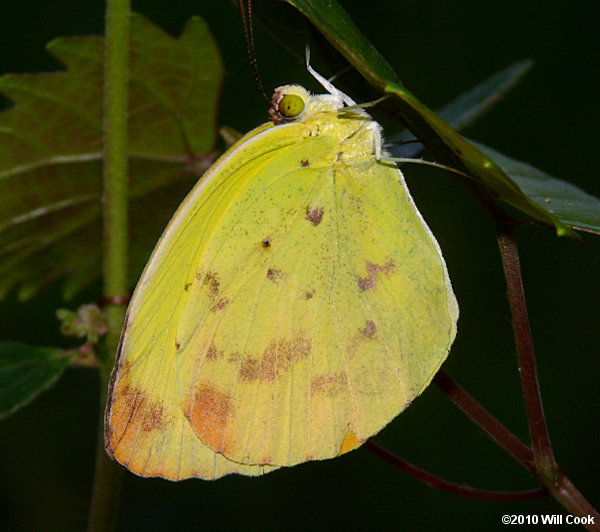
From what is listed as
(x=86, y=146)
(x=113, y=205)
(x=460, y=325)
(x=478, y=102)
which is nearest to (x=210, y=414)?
(x=113, y=205)

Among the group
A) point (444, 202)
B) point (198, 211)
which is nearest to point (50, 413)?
point (444, 202)

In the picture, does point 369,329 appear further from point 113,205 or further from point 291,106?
point 113,205

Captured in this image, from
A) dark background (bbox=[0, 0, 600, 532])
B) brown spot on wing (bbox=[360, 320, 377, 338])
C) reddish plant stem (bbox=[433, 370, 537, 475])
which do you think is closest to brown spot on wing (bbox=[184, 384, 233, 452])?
brown spot on wing (bbox=[360, 320, 377, 338])

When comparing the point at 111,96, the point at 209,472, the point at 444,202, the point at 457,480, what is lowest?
the point at 457,480

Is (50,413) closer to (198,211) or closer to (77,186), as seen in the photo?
(77,186)

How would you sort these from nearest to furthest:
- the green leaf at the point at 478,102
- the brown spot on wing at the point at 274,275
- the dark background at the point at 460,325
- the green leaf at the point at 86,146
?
1. the brown spot on wing at the point at 274,275
2. the green leaf at the point at 86,146
3. the green leaf at the point at 478,102
4. the dark background at the point at 460,325

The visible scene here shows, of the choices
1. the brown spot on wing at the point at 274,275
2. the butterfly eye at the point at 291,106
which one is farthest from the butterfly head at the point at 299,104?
the brown spot on wing at the point at 274,275

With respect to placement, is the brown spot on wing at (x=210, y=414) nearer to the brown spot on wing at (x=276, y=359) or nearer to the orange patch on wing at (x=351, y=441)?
the brown spot on wing at (x=276, y=359)

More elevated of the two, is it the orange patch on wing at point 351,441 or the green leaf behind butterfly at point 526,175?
the green leaf behind butterfly at point 526,175
